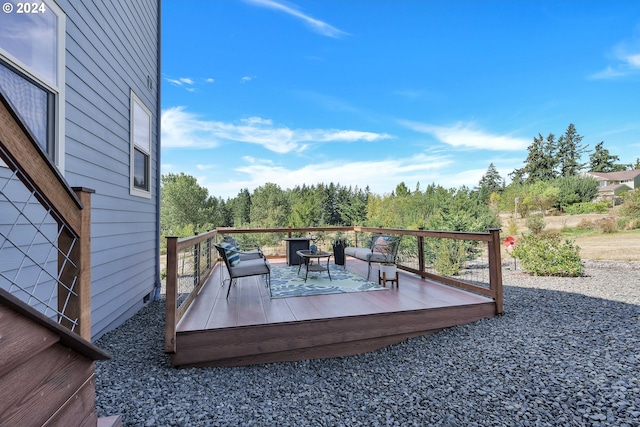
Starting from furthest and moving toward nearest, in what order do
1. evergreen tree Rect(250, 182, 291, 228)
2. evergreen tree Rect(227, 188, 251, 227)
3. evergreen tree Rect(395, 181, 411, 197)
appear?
evergreen tree Rect(227, 188, 251, 227) → evergreen tree Rect(250, 182, 291, 228) → evergreen tree Rect(395, 181, 411, 197)

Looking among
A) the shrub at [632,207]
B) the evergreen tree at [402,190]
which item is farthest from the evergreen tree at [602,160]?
the evergreen tree at [402,190]

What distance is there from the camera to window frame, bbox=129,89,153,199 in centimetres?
447

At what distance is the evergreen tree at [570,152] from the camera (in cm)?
3334

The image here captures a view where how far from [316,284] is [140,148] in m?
3.63

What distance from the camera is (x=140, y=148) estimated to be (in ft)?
16.0

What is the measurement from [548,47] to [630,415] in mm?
15577

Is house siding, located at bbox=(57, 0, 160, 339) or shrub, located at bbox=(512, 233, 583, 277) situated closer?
house siding, located at bbox=(57, 0, 160, 339)

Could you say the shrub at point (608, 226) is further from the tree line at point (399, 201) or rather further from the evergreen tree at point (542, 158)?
the evergreen tree at point (542, 158)

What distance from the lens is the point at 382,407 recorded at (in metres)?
2.30

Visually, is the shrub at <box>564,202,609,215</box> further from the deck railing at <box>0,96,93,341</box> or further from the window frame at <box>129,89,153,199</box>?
the deck railing at <box>0,96,93,341</box>

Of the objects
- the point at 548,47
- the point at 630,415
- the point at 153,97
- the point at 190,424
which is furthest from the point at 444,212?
the point at 548,47

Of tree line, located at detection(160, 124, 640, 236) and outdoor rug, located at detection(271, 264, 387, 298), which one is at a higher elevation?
tree line, located at detection(160, 124, 640, 236)

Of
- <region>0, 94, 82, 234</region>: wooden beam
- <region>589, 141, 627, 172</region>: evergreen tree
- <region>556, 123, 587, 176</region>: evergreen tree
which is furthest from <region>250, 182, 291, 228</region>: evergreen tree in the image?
<region>589, 141, 627, 172</region>: evergreen tree

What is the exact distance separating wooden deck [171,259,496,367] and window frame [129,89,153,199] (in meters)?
2.01
